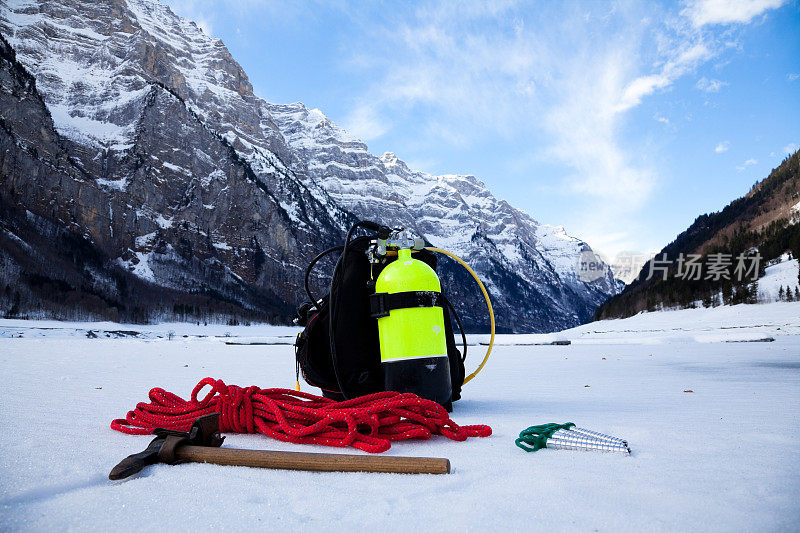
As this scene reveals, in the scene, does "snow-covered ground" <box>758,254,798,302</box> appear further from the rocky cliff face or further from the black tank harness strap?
the rocky cliff face

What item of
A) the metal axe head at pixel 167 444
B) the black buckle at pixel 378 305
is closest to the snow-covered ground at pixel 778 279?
the black buckle at pixel 378 305

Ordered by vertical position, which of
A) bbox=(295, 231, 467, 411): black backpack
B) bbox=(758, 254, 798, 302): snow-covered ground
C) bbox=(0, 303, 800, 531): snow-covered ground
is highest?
bbox=(758, 254, 798, 302): snow-covered ground

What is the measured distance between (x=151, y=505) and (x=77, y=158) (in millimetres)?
133902

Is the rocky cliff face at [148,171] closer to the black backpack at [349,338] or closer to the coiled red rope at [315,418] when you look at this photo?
the black backpack at [349,338]

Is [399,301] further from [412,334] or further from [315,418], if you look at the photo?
[315,418]

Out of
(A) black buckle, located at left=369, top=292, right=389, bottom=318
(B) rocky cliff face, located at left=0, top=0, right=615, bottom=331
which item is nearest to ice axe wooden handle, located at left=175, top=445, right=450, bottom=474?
(A) black buckle, located at left=369, top=292, right=389, bottom=318

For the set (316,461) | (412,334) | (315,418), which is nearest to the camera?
(316,461)

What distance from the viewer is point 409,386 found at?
7.84 ft

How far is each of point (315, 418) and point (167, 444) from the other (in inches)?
23.7

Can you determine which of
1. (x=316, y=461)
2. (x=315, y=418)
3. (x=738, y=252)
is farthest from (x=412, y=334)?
(x=738, y=252)

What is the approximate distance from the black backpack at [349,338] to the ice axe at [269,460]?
1091 millimetres

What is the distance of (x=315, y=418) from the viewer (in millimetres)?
1876

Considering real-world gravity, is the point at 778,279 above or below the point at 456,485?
above

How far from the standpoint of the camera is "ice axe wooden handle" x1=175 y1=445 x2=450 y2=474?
1334mm
